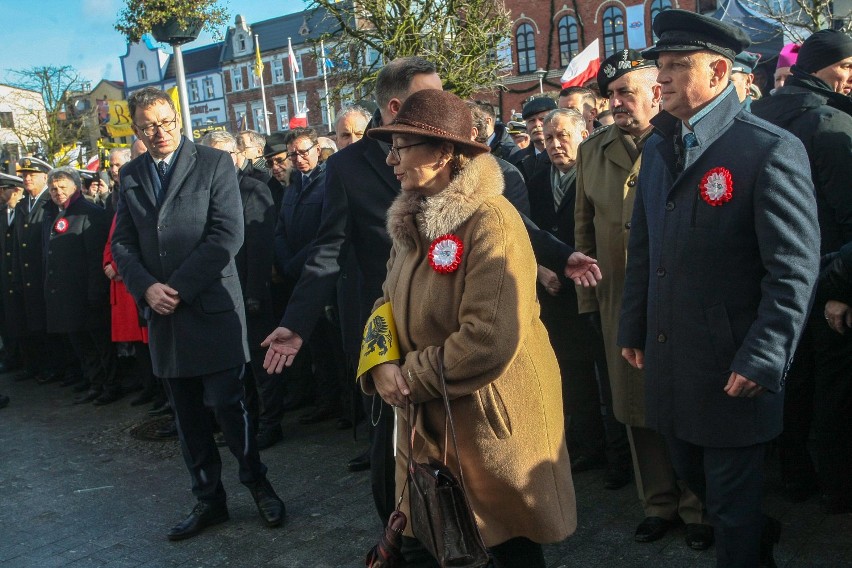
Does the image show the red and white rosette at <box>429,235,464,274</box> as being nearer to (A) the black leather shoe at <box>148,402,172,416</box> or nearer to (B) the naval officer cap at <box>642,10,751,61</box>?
(B) the naval officer cap at <box>642,10,751,61</box>

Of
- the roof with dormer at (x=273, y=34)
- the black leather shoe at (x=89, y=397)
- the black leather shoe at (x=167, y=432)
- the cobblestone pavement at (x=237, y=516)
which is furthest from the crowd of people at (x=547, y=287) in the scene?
the roof with dormer at (x=273, y=34)

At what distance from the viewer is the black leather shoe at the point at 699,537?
156 inches

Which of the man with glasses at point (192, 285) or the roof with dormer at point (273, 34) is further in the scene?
the roof with dormer at point (273, 34)

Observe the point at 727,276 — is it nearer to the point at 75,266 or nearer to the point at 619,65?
the point at 619,65

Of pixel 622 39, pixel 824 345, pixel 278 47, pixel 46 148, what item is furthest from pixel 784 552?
pixel 278 47

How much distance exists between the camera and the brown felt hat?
290 centimetres

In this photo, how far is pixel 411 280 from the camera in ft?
9.93

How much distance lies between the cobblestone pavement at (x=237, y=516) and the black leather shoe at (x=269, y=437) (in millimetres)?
100

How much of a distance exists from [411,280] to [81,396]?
6.79 meters

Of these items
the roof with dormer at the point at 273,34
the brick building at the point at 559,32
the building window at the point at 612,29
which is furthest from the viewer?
the roof with dormer at the point at 273,34

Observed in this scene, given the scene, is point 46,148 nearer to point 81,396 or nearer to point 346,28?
point 346,28

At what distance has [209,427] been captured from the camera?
488 cm

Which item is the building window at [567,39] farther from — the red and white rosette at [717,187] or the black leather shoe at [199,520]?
the red and white rosette at [717,187]

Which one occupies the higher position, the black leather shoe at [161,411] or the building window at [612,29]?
the building window at [612,29]
